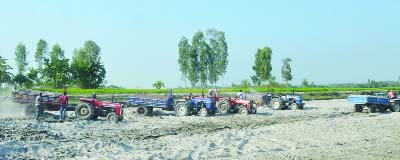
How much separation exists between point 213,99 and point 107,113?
249 inches

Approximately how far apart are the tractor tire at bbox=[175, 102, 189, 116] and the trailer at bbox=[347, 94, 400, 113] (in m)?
11.5

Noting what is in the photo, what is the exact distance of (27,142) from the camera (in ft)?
43.7

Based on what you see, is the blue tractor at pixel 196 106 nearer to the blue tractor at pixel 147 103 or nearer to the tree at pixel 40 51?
the blue tractor at pixel 147 103

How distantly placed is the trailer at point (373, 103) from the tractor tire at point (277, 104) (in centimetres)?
430

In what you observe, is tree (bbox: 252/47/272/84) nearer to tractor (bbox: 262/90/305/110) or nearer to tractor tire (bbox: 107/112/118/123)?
tractor (bbox: 262/90/305/110)

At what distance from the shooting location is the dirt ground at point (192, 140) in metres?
12.0

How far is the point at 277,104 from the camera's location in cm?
3206

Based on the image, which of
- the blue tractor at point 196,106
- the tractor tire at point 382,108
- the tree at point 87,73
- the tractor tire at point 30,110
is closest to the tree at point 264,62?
the tree at point 87,73

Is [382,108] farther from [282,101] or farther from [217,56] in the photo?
[217,56]

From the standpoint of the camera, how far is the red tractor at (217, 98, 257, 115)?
26594 millimetres

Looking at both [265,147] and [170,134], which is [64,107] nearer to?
[170,134]

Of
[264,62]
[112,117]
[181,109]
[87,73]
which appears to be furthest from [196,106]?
[264,62]

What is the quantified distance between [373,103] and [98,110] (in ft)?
58.2

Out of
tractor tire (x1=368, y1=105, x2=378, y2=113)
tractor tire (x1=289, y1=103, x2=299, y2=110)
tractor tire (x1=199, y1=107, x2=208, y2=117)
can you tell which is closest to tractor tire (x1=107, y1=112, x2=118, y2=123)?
tractor tire (x1=199, y1=107, x2=208, y2=117)
